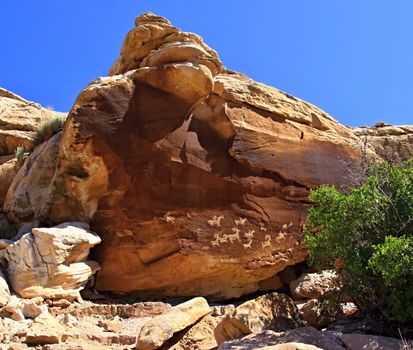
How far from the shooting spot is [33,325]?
788 cm

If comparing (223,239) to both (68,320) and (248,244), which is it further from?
(68,320)

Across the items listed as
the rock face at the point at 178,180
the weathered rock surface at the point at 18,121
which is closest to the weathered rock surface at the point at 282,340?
the rock face at the point at 178,180

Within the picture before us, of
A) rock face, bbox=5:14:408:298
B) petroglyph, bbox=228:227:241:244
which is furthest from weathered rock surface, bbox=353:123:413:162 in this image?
petroglyph, bbox=228:227:241:244

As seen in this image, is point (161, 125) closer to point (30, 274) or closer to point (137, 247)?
point (137, 247)

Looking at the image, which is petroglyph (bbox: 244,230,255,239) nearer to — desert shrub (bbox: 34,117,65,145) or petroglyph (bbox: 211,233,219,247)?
petroglyph (bbox: 211,233,219,247)

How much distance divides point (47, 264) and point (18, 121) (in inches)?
327

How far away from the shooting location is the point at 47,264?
10.3 m

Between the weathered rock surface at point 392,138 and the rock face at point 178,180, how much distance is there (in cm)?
303

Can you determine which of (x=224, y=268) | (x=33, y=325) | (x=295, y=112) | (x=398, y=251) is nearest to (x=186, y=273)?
(x=224, y=268)

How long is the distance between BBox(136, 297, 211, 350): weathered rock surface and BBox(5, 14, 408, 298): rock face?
11.1 feet

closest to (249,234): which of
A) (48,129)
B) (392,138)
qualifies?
(48,129)

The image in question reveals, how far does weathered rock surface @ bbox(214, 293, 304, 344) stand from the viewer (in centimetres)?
665

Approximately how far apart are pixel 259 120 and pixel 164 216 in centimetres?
377

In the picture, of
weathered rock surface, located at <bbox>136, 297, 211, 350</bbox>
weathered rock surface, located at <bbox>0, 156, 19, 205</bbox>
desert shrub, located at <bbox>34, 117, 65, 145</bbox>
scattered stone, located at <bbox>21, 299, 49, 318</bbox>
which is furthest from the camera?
weathered rock surface, located at <bbox>0, 156, 19, 205</bbox>
